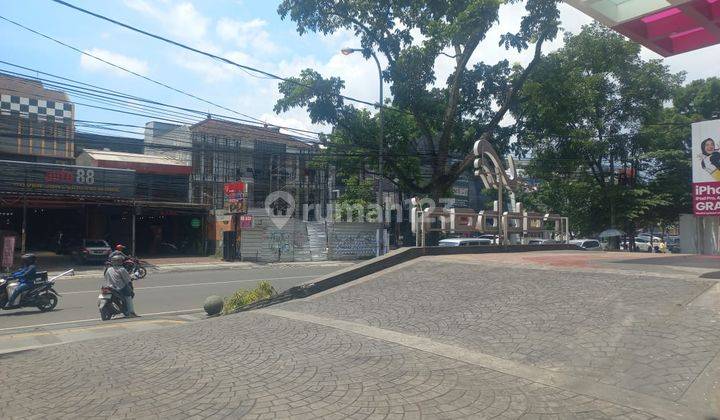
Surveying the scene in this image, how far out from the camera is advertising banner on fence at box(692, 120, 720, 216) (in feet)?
64.6

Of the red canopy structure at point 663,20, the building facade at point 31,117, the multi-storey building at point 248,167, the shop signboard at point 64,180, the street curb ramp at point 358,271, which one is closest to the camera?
the red canopy structure at point 663,20

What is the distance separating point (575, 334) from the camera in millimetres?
6387

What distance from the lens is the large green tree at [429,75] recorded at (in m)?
23.4

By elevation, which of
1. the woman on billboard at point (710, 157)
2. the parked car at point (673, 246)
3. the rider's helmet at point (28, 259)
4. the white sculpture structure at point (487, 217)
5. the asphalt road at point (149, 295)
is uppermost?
the woman on billboard at point (710, 157)

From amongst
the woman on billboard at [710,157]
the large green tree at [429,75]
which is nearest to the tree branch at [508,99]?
the large green tree at [429,75]

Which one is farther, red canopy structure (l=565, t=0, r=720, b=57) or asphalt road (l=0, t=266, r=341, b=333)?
asphalt road (l=0, t=266, r=341, b=333)

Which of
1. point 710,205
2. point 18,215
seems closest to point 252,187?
point 18,215

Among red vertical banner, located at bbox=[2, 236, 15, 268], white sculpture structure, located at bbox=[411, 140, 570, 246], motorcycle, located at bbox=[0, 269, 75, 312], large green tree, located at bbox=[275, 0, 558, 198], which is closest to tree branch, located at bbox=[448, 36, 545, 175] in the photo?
large green tree, located at bbox=[275, 0, 558, 198]

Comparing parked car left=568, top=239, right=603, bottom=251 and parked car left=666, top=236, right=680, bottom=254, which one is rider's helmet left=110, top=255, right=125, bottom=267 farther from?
parked car left=666, top=236, right=680, bottom=254

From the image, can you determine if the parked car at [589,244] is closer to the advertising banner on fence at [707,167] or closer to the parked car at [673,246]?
the advertising banner on fence at [707,167]

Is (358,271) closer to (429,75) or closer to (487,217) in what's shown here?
(487,217)

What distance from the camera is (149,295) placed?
15.7 metres

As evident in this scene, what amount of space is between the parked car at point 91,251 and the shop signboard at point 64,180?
8.53ft

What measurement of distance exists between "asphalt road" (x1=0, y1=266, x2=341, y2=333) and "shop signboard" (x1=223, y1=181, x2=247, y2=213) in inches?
401
